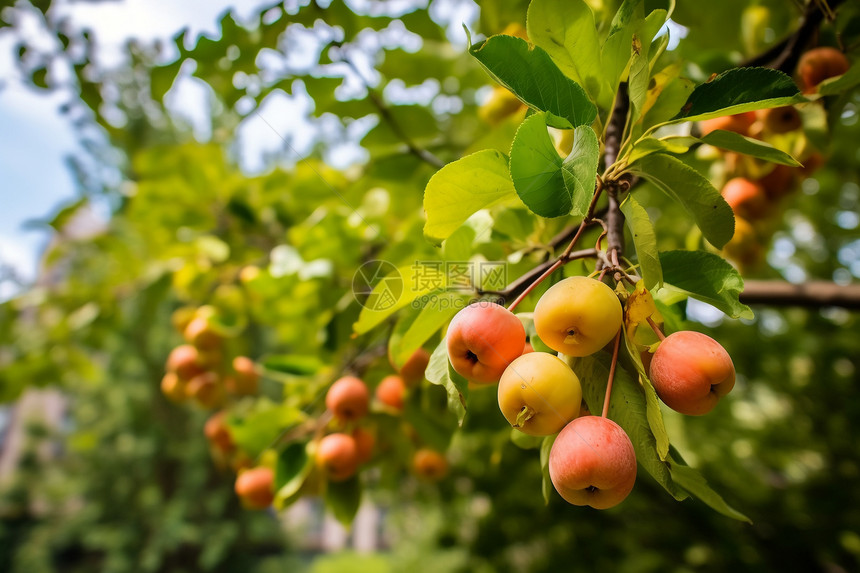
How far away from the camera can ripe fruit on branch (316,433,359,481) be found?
0.84m

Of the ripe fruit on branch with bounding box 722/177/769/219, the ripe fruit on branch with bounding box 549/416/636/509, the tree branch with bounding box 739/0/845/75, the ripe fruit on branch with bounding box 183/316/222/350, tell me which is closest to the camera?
the ripe fruit on branch with bounding box 549/416/636/509

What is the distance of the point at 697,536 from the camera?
166 centimetres

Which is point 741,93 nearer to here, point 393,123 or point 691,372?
point 691,372

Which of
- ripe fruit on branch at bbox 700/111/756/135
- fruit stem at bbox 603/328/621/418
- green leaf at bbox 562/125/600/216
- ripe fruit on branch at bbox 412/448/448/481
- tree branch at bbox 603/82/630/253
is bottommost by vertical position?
ripe fruit on branch at bbox 412/448/448/481

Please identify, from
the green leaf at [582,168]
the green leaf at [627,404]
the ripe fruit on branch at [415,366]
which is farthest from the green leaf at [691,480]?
the ripe fruit on branch at [415,366]

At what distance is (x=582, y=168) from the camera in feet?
1.29

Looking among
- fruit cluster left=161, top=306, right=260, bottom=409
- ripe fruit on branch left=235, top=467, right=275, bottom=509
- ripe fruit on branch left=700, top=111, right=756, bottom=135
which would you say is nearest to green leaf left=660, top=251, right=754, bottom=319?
ripe fruit on branch left=700, top=111, right=756, bottom=135

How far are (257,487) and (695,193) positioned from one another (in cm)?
92

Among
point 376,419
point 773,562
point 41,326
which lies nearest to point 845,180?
point 773,562

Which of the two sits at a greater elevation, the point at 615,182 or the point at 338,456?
the point at 615,182

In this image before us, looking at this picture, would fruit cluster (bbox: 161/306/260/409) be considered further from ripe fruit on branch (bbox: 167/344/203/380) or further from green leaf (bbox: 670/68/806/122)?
green leaf (bbox: 670/68/806/122)

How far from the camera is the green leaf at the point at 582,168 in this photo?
0.38m

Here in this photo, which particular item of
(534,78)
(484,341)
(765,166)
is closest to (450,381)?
(484,341)

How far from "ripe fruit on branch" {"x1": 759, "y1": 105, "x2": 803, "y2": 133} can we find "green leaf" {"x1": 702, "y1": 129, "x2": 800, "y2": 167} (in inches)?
14.0
